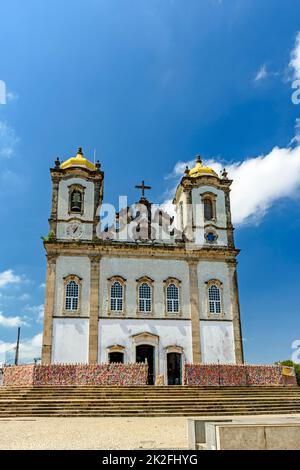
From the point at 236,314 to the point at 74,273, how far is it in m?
10.2

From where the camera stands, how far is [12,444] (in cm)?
853

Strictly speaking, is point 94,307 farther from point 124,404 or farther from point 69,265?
point 124,404

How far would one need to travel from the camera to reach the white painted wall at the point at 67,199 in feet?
88.7

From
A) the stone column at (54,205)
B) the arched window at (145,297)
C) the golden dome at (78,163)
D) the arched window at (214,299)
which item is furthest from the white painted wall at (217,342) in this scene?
the golden dome at (78,163)

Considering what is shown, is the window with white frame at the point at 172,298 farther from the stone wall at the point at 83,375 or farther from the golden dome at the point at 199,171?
the golden dome at the point at 199,171

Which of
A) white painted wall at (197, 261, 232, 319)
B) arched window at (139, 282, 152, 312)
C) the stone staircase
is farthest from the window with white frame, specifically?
the stone staircase

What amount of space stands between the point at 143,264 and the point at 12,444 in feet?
59.4

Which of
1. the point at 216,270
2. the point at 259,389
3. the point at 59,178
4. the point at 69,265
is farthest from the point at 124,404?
the point at 59,178

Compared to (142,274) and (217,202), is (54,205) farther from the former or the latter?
(217,202)

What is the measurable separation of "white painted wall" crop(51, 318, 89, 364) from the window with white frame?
506 centimetres

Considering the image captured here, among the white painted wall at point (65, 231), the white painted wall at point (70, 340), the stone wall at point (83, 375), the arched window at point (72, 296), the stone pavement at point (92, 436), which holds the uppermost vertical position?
the white painted wall at point (65, 231)

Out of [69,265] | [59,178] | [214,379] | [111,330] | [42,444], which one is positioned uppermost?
[59,178]

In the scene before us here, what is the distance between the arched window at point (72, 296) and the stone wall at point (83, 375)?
16.9ft

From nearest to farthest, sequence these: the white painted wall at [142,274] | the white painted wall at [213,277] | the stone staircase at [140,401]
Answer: the stone staircase at [140,401] → the white painted wall at [142,274] → the white painted wall at [213,277]
